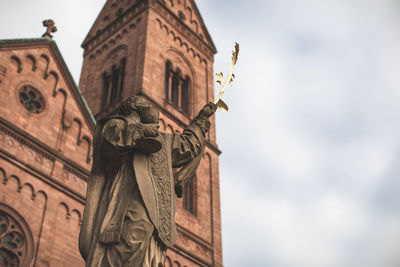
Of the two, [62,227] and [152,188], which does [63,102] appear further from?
[152,188]

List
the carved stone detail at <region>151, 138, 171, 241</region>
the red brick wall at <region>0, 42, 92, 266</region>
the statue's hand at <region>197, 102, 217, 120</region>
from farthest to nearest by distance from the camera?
the red brick wall at <region>0, 42, 92, 266</region>
the statue's hand at <region>197, 102, 217, 120</region>
the carved stone detail at <region>151, 138, 171, 241</region>

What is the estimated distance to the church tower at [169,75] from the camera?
17641 millimetres

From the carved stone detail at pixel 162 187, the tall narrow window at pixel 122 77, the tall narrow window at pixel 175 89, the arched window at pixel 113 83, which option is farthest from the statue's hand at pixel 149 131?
the tall narrow window at pixel 175 89

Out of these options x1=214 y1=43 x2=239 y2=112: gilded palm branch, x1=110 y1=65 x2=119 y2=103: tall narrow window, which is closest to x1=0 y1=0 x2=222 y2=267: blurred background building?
x1=110 y1=65 x2=119 y2=103: tall narrow window

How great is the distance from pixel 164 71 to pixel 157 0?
4.06 m

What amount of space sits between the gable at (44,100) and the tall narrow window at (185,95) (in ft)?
22.5

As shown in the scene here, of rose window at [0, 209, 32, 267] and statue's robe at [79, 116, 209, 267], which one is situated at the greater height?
rose window at [0, 209, 32, 267]

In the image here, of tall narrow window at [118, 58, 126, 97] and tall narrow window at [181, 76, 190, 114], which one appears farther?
tall narrow window at [181, 76, 190, 114]

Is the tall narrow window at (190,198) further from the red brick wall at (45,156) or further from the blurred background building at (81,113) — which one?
the red brick wall at (45,156)

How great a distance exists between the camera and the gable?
13.1m

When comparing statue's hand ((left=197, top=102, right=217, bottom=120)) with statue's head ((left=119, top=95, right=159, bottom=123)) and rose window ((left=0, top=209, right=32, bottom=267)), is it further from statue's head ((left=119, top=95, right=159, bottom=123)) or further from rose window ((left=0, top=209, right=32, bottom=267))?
rose window ((left=0, top=209, right=32, bottom=267))

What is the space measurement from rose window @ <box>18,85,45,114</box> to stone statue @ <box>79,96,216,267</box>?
408 inches

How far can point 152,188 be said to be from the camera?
3566 millimetres

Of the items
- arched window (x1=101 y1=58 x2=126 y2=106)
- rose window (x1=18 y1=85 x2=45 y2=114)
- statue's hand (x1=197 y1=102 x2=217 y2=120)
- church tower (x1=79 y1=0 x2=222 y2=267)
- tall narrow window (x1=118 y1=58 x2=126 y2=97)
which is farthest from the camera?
arched window (x1=101 y1=58 x2=126 y2=106)
